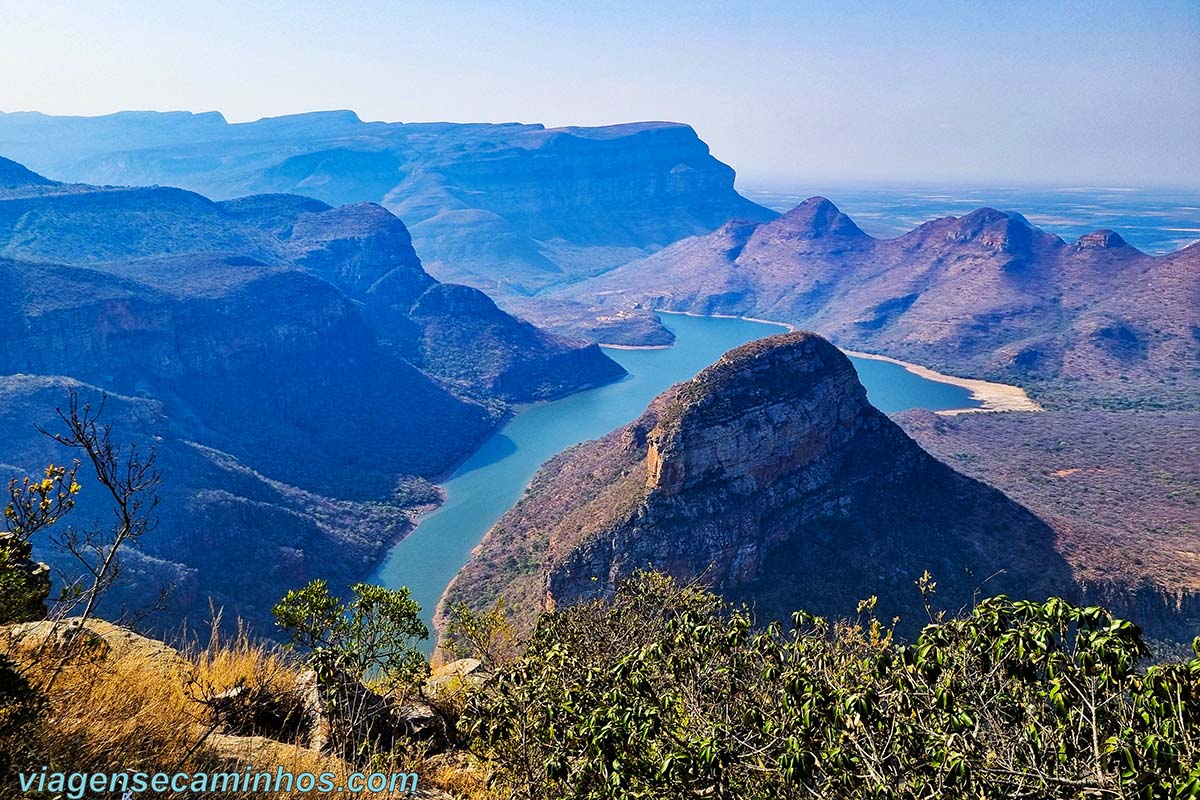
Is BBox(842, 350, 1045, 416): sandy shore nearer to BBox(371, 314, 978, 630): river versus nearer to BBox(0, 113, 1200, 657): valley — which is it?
BBox(0, 113, 1200, 657): valley

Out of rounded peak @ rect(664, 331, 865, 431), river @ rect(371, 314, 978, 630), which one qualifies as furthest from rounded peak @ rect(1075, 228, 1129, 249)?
rounded peak @ rect(664, 331, 865, 431)

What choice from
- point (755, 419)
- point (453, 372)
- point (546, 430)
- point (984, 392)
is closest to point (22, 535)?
point (755, 419)

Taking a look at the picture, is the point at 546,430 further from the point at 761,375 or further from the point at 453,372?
the point at 761,375

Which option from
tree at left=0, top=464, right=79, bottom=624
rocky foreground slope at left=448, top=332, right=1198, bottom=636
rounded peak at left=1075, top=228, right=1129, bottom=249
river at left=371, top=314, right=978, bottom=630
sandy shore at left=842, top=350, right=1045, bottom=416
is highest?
rounded peak at left=1075, top=228, right=1129, bottom=249

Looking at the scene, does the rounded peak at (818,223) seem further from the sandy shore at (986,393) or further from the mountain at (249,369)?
the mountain at (249,369)

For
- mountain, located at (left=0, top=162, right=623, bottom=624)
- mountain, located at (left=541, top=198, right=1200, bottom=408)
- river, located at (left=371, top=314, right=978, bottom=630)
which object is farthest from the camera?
mountain, located at (left=541, top=198, right=1200, bottom=408)

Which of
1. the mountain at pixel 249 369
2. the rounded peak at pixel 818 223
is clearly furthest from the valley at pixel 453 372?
the rounded peak at pixel 818 223
